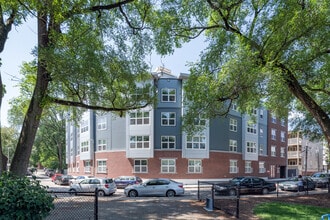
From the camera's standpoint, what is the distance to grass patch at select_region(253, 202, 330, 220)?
37.3 feet

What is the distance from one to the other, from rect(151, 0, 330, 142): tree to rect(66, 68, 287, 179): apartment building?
18.1 m

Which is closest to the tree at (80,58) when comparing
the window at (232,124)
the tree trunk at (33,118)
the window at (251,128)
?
the tree trunk at (33,118)

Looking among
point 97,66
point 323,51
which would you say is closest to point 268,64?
point 323,51

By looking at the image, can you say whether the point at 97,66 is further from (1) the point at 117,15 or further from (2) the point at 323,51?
(2) the point at 323,51

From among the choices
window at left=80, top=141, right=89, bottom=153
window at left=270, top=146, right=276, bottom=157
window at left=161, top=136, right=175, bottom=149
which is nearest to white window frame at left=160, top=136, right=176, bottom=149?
window at left=161, top=136, right=175, bottom=149

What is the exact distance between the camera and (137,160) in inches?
1511

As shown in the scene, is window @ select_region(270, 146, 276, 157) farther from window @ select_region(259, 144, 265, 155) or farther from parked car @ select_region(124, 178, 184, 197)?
parked car @ select_region(124, 178, 184, 197)

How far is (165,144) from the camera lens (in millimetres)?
38062

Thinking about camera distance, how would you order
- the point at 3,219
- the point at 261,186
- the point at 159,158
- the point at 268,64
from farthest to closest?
1. the point at 159,158
2. the point at 261,186
3. the point at 268,64
4. the point at 3,219

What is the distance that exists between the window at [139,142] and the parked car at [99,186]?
12.6 meters

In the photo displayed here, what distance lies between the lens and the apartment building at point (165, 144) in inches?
1491

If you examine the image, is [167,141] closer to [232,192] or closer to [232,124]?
[232,124]

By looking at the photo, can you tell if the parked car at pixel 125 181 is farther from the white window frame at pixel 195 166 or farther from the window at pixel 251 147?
the window at pixel 251 147

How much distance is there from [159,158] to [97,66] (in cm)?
2734
